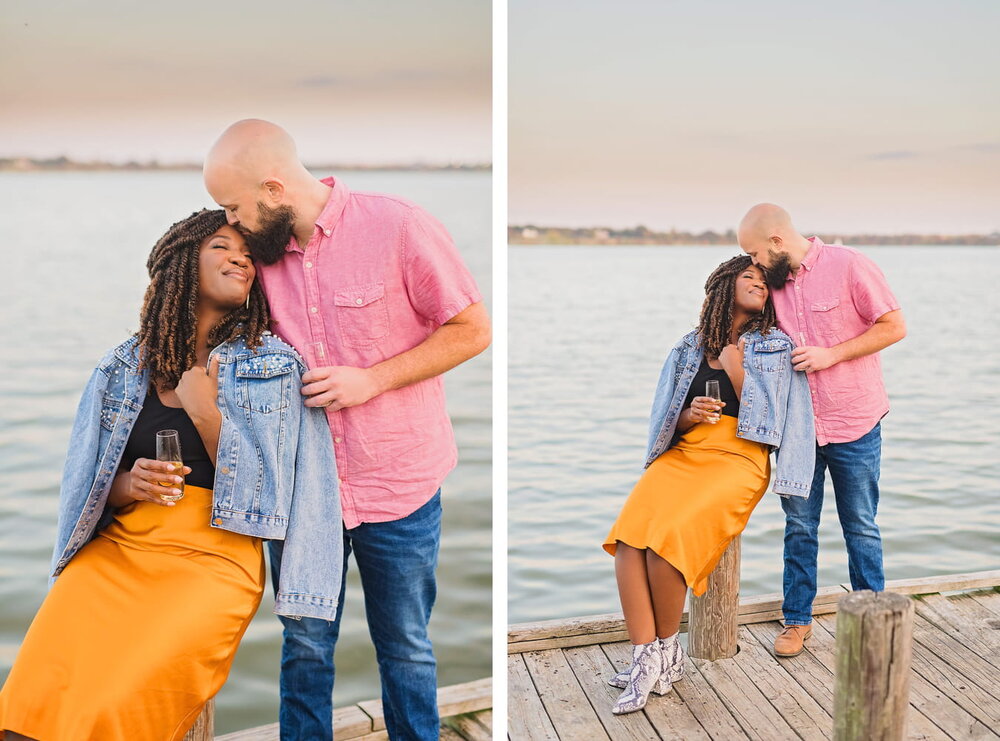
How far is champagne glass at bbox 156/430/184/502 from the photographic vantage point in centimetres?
264

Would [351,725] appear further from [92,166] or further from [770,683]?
[92,166]

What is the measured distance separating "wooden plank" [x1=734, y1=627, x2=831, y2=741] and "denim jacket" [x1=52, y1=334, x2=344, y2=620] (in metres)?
1.68

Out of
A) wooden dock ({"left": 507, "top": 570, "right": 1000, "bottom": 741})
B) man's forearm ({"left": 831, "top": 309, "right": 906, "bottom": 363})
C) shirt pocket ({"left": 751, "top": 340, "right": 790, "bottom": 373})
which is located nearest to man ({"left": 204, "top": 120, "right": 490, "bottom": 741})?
wooden dock ({"left": 507, "top": 570, "right": 1000, "bottom": 741})

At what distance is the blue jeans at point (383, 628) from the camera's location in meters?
3.00

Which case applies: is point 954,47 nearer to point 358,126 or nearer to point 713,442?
point 713,442

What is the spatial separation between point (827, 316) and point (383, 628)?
184cm

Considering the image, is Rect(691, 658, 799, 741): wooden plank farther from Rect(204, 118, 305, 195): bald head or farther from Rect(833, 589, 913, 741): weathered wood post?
Rect(204, 118, 305, 195): bald head

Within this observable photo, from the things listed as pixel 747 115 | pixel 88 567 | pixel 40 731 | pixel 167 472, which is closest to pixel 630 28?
pixel 747 115

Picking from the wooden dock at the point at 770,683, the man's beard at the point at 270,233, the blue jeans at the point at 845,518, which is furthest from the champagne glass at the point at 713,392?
the man's beard at the point at 270,233

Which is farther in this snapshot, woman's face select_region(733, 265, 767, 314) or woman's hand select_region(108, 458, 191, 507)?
woman's face select_region(733, 265, 767, 314)

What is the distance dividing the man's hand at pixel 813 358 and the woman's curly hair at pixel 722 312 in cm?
14

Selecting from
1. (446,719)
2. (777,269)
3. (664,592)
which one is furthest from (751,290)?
(446,719)

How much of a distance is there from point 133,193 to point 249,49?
0.62m

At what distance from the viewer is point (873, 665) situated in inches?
95.3
